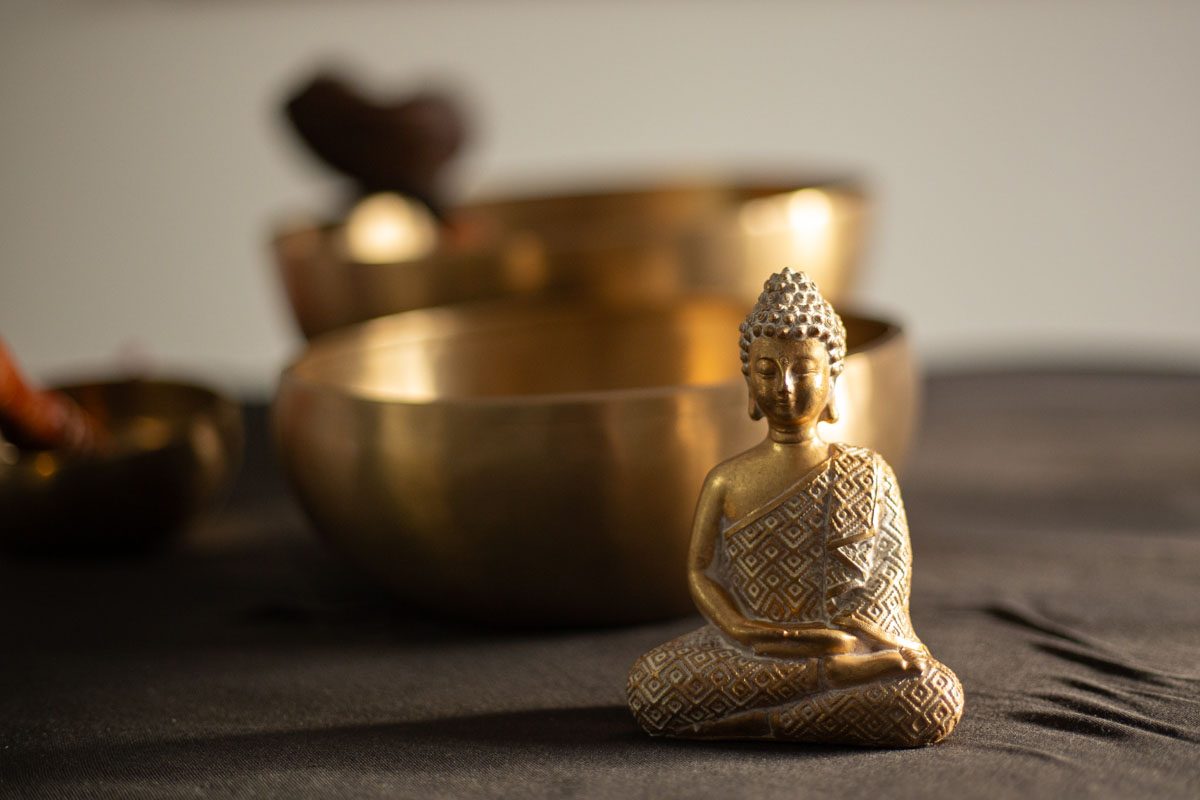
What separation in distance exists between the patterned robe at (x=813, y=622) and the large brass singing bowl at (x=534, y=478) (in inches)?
4.9

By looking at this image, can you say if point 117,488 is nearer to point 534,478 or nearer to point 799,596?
point 534,478

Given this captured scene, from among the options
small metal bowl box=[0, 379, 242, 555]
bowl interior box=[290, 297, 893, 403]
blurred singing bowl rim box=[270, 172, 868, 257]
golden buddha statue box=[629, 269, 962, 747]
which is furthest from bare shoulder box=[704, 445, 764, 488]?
blurred singing bowl rim box=[270, 172, 868, 257]

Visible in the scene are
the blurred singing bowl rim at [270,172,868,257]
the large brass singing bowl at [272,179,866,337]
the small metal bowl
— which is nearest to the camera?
the small metal bowl

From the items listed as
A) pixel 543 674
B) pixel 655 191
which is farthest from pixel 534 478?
pixel 655 191

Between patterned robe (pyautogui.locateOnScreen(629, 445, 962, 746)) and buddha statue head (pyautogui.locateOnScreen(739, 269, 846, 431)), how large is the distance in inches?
1.5

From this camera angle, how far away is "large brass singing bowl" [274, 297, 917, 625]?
840mm

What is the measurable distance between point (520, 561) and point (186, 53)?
2.35 meters

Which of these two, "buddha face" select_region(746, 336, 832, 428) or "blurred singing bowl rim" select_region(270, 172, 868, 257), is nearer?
"buddha face" select_region(746, 336, 832, 428)

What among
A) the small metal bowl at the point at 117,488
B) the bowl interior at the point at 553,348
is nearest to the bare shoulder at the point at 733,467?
the bowl interior at the point at 553,348

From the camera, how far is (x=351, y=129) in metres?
1.46

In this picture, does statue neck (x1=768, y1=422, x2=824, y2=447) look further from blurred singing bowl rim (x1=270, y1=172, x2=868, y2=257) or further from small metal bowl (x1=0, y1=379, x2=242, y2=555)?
blurred singing bowl rim (x1=270, y1=172, x2=868, y2=257)

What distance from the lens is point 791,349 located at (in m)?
0.70

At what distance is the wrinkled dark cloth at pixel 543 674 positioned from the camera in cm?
67

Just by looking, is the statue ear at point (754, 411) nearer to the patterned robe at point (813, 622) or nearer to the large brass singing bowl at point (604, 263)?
the patterned robe at point (813, 622)
